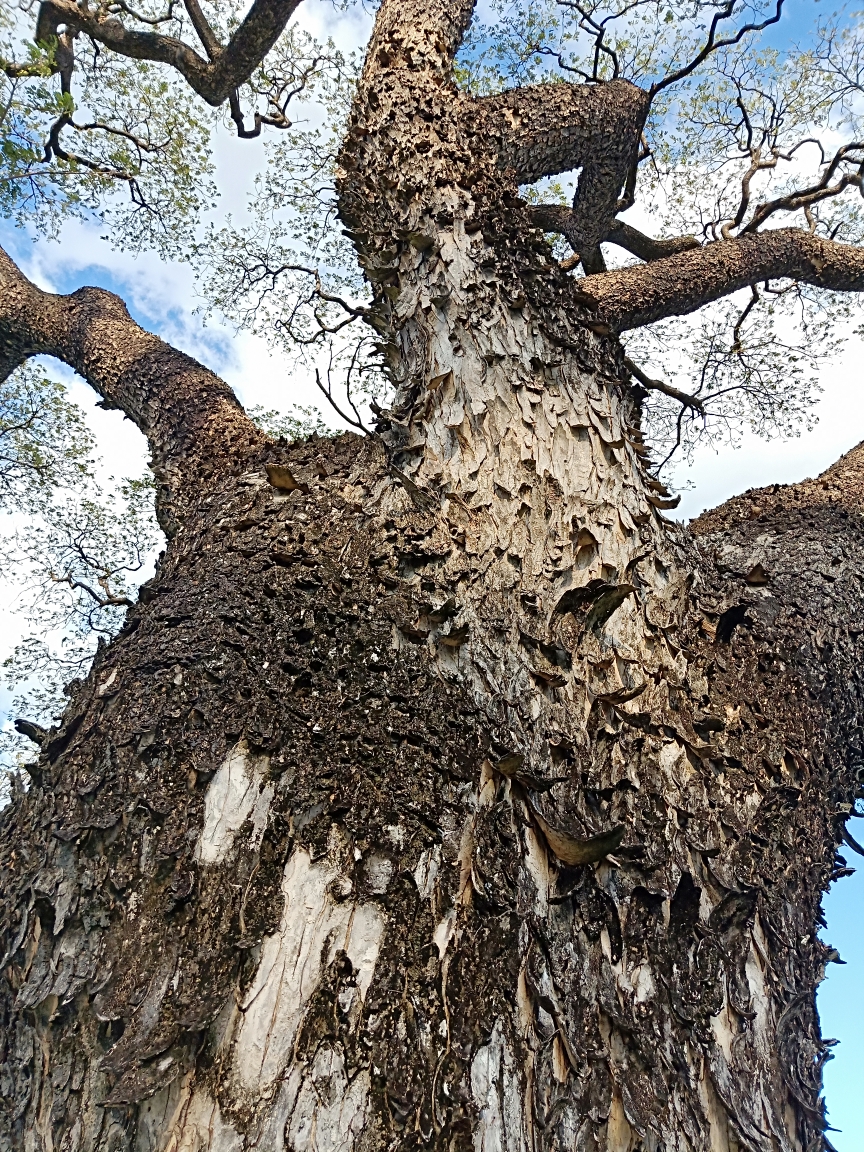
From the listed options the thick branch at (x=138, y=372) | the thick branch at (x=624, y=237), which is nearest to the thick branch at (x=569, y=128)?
the thick branch at (x=624, y=237)

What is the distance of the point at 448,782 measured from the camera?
1.53 meters

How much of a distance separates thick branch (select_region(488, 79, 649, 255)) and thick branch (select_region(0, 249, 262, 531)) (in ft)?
6.43

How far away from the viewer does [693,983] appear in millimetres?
1539

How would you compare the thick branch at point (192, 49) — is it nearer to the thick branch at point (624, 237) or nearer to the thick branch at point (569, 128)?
the thick branch at point (569, 128)

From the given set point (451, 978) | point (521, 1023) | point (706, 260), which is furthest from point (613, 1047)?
point (706, 260)

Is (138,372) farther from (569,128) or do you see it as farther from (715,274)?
(715,274)

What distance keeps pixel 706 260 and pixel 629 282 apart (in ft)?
2.07

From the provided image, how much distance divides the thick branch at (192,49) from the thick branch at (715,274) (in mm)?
2967

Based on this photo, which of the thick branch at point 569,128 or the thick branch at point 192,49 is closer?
the thick branch at point 569,128

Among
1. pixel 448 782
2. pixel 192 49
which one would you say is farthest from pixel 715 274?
pixel 192 49

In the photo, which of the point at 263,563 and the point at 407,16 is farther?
the point at 407,16

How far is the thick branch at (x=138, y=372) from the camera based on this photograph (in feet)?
10.3

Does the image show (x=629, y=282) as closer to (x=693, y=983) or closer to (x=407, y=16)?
(x=407, y=16)

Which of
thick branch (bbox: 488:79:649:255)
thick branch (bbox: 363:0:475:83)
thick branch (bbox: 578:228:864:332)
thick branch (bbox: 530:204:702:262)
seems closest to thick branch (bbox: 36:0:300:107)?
thick branch (bbox: 363:0:475:83)
